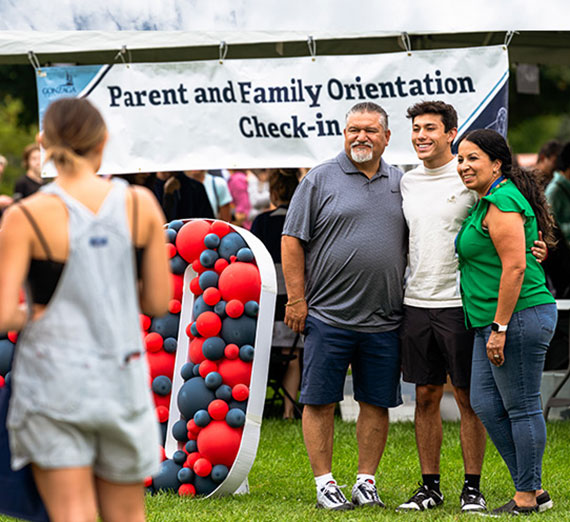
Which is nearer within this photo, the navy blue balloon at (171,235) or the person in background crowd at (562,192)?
the navy blue balloon at (171,235)

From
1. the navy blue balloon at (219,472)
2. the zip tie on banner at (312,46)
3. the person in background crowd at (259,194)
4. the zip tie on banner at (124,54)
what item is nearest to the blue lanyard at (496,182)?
the navy blue balloon at (219,472)

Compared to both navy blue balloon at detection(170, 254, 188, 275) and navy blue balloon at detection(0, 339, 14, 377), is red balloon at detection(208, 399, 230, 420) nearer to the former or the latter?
navy blue balloon at detection(170, 254, 188, 275)

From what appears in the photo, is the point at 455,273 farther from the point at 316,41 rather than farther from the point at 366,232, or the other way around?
the point at 316,41

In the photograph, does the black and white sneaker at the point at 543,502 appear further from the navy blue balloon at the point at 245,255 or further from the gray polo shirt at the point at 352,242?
the navy blue balloon at the point at 245,255

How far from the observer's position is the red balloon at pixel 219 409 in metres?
4.92

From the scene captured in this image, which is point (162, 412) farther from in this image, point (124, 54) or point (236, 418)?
point (124, 54)

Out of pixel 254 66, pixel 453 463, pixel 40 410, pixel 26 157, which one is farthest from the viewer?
pixel 26 157

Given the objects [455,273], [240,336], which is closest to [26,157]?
[240,336]

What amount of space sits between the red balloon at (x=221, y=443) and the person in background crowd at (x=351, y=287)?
373mm

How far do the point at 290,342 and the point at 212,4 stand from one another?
2.54 m

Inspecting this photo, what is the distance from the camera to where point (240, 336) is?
16.4 feet

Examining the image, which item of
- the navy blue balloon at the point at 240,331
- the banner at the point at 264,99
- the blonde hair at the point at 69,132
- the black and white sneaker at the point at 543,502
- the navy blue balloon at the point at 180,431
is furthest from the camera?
the banner at the point at 264,99

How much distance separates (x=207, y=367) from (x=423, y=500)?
128 centimetres

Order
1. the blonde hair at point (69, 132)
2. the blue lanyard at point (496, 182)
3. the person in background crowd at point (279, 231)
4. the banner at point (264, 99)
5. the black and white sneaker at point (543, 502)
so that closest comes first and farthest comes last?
the blonde hair at point (69, 132) → the blue lanyard at point (496, 182) → the black and white sneaker at point (543, 502) → the banner at point (264, 99) → the person in background crowd at point (279, 231)
